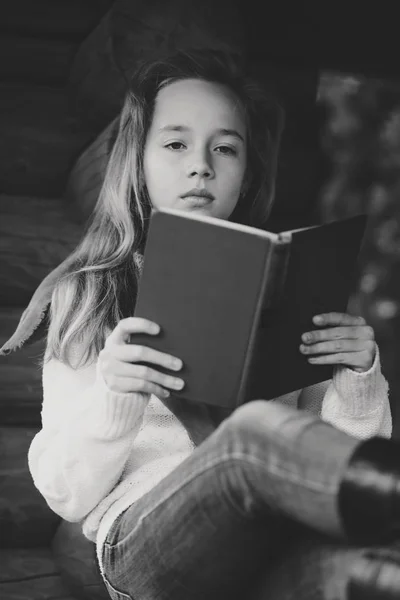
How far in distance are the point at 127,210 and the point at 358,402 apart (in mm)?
598

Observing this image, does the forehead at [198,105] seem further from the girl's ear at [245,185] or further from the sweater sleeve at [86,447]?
the sweater sleeve at [86,447]

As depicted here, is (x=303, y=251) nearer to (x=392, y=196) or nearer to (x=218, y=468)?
(x=218, y=468)

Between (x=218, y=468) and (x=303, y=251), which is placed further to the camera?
(x=303, y=251)

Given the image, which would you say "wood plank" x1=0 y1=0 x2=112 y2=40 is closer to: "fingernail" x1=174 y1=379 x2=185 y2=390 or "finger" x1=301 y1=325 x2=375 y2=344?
"finger" x1=301 y1=325 x2=375 y2=344

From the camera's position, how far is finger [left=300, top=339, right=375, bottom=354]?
5.01ft

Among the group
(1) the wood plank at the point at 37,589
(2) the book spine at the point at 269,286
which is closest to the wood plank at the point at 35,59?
(1) the wood plank at the point at 37,589

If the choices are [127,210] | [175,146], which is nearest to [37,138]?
[127,210]

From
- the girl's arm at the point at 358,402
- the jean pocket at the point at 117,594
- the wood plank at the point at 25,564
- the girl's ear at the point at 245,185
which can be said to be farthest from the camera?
the wood plank at the point at 25,564

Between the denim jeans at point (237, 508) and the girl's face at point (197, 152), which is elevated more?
the girl's face at point (197, 152)

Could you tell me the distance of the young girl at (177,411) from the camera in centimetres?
116

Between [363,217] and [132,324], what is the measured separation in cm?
46

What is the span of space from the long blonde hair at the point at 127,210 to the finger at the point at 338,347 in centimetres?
40

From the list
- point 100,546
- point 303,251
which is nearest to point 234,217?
point 303,251

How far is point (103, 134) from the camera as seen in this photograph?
98.7 inches
